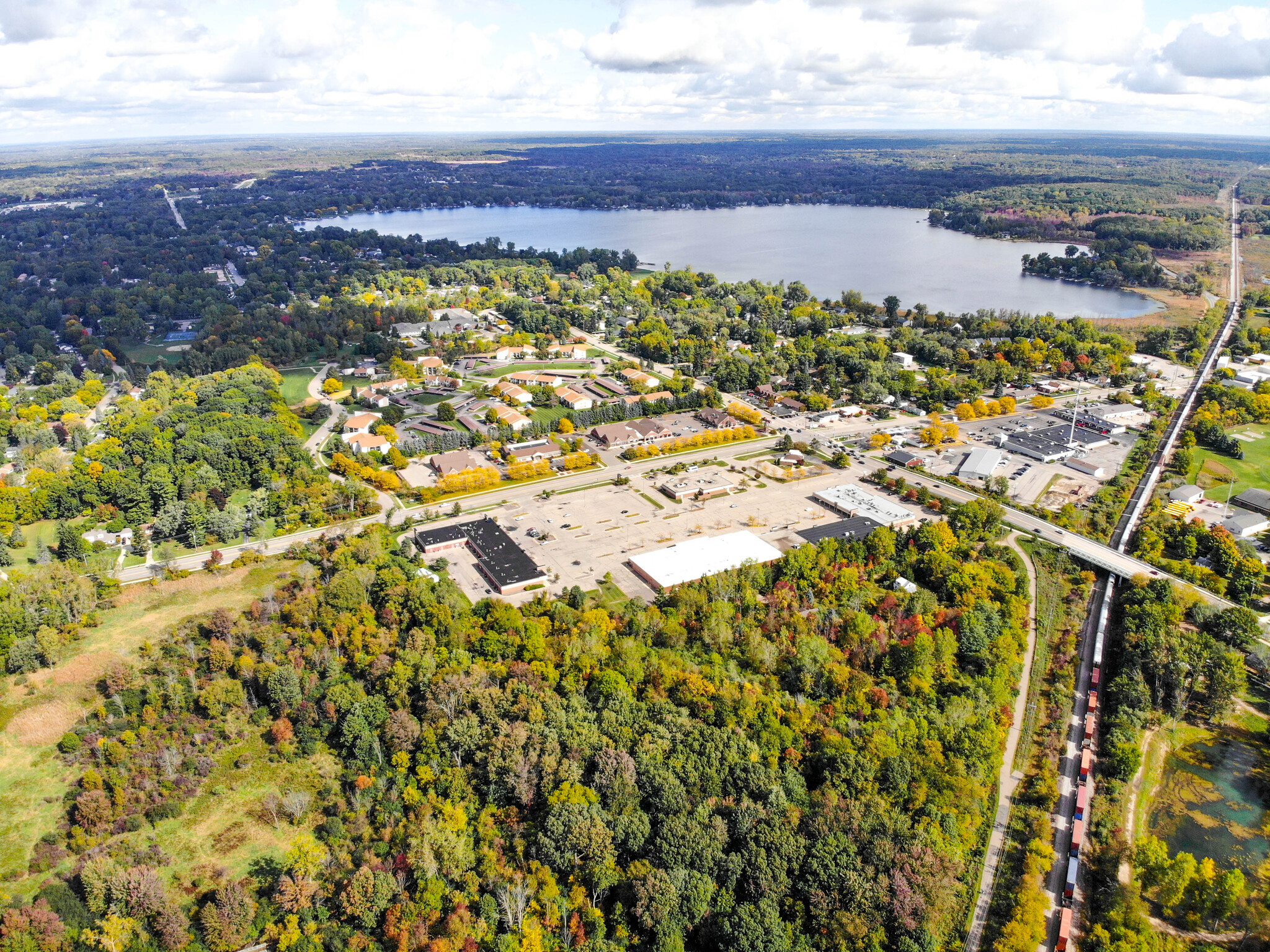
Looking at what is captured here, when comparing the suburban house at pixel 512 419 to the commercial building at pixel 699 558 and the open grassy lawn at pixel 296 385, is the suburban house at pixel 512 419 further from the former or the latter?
the commercial building at pixel 699 558

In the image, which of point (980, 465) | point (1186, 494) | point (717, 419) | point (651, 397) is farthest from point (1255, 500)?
point (651, 397)

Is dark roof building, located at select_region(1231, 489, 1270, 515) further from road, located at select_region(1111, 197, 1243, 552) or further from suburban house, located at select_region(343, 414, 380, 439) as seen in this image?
suburban house, located at select_region(343, 414, 380, 439)

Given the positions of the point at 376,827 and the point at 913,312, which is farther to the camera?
the point at 913,312

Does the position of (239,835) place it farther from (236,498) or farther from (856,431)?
(856,431)

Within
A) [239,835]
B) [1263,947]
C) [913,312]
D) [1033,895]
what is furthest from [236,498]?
[913,312]

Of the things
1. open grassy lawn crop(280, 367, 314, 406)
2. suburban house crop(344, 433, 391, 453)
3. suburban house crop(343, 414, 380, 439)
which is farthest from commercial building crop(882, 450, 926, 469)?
open grassy lawn crop(280, 367, 314, 406)

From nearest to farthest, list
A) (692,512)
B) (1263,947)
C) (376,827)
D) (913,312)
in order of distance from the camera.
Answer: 1. (1263,947)
2. (376,827)
3. (692,512)
4. (913,312)

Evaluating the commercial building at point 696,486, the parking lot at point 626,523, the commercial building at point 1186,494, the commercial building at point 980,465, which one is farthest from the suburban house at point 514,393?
the commercial building at point 1186,494
